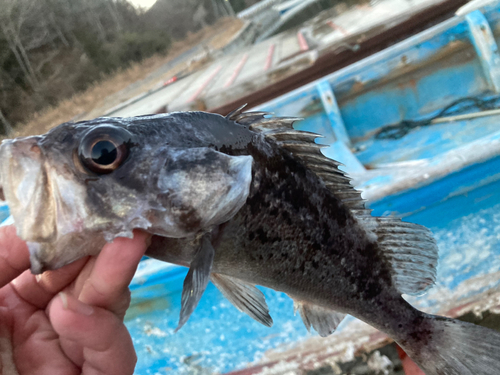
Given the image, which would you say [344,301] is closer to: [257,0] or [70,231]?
[70,231]

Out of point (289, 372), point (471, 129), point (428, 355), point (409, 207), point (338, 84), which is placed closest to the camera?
point (428, 355)

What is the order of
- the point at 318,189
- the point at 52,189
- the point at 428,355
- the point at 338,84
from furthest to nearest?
1. the point at 338,84
2. the point at 428,355
3. the point at 318,189
4. the point at 52,189

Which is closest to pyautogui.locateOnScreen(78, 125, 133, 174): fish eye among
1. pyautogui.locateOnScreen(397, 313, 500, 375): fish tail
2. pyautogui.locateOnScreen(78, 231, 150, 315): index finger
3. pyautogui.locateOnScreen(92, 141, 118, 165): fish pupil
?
pyautogui.locateOnScreen(92, 141, 118, 165): fish pupil

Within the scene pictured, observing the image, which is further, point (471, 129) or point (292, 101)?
point (292, 101)

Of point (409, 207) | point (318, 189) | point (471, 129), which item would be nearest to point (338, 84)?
point (471, 129)

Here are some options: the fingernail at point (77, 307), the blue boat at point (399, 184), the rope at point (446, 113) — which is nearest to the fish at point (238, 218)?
the fingernail at point (77, 307)

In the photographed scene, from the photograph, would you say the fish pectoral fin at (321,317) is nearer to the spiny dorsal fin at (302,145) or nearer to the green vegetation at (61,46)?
the spiny dorsal fin at (302,145)

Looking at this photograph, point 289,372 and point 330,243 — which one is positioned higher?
point 330,243
